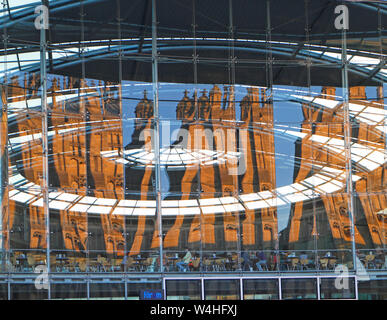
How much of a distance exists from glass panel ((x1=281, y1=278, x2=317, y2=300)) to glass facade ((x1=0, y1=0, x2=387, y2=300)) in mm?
33

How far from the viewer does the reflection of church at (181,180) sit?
13.0 m

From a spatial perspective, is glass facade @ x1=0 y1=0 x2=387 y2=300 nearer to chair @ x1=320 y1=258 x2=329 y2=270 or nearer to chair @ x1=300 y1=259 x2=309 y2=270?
chair @ x1=320 y1=258 x2=329 y2=270

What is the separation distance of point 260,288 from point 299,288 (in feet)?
2.77

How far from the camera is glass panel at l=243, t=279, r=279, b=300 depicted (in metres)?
13.1

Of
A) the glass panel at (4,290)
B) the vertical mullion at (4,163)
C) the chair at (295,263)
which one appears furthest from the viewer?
the chair at (295,263)

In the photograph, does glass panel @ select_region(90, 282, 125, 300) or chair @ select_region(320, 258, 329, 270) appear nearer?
glass panel @ select_region(90, 282, 125, 300)

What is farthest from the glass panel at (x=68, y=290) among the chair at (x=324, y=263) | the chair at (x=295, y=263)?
the chair at (x=324, y=263)

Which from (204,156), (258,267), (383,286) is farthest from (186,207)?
(383,286)

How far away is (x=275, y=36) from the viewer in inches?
564

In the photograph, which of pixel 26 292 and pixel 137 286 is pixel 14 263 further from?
pixel 137 286

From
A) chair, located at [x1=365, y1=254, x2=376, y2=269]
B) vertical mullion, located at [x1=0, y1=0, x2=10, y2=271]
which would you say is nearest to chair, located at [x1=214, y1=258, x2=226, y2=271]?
chair, located at [x1=365, y1=254, x2=376, y2=269]

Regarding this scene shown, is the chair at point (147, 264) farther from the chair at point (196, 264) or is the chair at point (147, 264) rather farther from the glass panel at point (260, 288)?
the glass panel at point (260, 288)

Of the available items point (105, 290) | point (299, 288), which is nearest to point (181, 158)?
point (105, 290)

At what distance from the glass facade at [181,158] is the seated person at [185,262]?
21 millimetres
